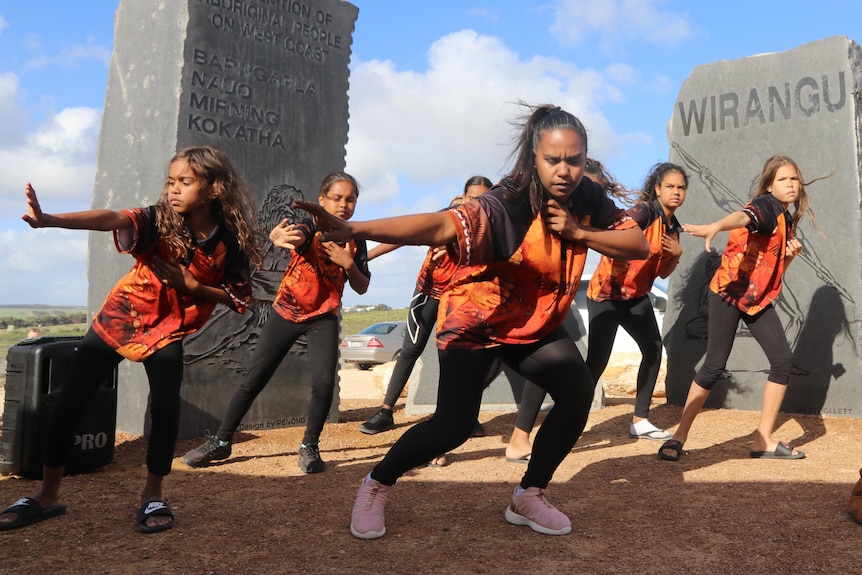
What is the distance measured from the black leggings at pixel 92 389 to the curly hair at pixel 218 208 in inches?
18.9

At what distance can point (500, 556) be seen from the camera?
3125 mm

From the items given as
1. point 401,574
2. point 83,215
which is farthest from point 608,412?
point 83,215

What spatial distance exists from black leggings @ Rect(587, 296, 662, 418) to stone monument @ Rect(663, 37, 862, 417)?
74.3 inches

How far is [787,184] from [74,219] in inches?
164

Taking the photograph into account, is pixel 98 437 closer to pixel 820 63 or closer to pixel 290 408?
pixel 290 408

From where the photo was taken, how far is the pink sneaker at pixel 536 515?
3426 millimetres

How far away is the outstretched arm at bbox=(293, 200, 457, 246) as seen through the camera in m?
2.50

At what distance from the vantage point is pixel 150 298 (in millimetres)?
3631

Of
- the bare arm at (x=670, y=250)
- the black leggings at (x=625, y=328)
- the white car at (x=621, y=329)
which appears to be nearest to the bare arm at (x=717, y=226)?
the bare arm at (x=670, y=250)

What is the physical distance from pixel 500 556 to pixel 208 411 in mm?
3704

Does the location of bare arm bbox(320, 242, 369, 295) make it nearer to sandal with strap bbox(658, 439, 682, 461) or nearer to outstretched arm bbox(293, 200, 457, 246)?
outstretched arm bbox(293, 200, 457, 246)

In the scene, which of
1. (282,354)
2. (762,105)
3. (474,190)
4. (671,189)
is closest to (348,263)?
(282,354)

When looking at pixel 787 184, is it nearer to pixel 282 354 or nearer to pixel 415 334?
pixel 415 334

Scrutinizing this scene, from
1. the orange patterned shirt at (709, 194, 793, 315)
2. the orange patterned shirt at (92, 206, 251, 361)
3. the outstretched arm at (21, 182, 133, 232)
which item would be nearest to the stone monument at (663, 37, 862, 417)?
the orange patterned shirt at (709, 194, 793, 315)
